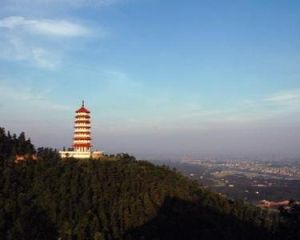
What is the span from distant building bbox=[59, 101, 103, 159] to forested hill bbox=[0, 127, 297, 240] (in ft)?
12.8

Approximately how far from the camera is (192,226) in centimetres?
7375

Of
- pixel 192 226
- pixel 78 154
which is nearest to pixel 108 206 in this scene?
pixel 192 226

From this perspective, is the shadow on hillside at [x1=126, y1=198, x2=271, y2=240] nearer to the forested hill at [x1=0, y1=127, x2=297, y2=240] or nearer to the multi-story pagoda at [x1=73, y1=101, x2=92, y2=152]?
the forested hill at [x1=0, y1=127, x2=297, y2=240]

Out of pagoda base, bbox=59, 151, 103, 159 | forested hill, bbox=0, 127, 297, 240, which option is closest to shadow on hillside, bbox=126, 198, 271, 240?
forested hill, bbox=0, 127, 297, 240

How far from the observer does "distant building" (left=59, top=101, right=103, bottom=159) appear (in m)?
93.2

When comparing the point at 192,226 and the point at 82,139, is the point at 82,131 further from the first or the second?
the point at 192,226

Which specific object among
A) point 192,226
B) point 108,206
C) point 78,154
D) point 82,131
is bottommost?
point 192,226

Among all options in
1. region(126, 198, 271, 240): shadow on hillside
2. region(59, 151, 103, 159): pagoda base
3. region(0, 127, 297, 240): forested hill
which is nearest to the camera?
region(0, 127, 297, 240): forested hill

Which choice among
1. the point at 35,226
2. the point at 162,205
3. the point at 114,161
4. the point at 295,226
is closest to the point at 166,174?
the point at 114,161

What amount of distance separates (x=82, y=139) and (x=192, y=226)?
30.1m

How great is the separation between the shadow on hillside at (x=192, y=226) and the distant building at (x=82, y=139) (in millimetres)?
20737

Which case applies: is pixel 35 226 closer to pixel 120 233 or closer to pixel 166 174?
pixel 120 233

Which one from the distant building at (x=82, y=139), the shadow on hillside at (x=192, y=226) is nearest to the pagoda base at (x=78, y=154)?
the distant building at (x=82, y=139)

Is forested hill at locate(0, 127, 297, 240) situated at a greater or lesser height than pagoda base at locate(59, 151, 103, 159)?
lesser
